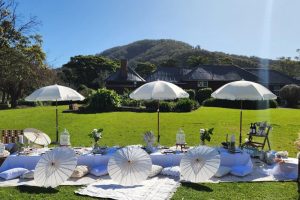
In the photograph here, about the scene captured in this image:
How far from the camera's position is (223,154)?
372 inches

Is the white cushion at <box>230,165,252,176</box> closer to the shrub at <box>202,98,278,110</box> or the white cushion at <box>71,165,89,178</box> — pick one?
the white cushion at <box>71,165,89,178</box>

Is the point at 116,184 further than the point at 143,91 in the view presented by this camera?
No

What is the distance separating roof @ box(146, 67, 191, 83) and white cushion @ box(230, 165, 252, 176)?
39.8m

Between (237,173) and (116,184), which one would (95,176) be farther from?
(237,173)

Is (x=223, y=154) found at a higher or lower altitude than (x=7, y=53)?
lower

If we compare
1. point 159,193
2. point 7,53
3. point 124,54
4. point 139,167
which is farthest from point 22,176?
point 124,54

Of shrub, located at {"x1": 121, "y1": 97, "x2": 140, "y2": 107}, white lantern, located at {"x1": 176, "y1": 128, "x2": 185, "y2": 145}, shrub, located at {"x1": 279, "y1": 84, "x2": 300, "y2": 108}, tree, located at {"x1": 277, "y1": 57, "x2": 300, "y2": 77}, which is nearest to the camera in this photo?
white lantern, located at {"x1": 176, "y1": 128, "x2": 185, "y2": 145}

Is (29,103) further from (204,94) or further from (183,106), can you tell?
(183,106)

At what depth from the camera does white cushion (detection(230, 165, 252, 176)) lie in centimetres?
889

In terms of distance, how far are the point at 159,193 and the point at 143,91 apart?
435 cm

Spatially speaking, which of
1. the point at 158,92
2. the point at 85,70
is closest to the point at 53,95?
the point at 158,92

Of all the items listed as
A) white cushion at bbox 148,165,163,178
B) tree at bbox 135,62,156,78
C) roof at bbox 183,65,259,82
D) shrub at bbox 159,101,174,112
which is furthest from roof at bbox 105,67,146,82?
white cushion at bbox 148,165,163,178

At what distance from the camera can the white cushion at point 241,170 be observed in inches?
350

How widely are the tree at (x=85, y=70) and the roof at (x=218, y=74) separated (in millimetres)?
26009
